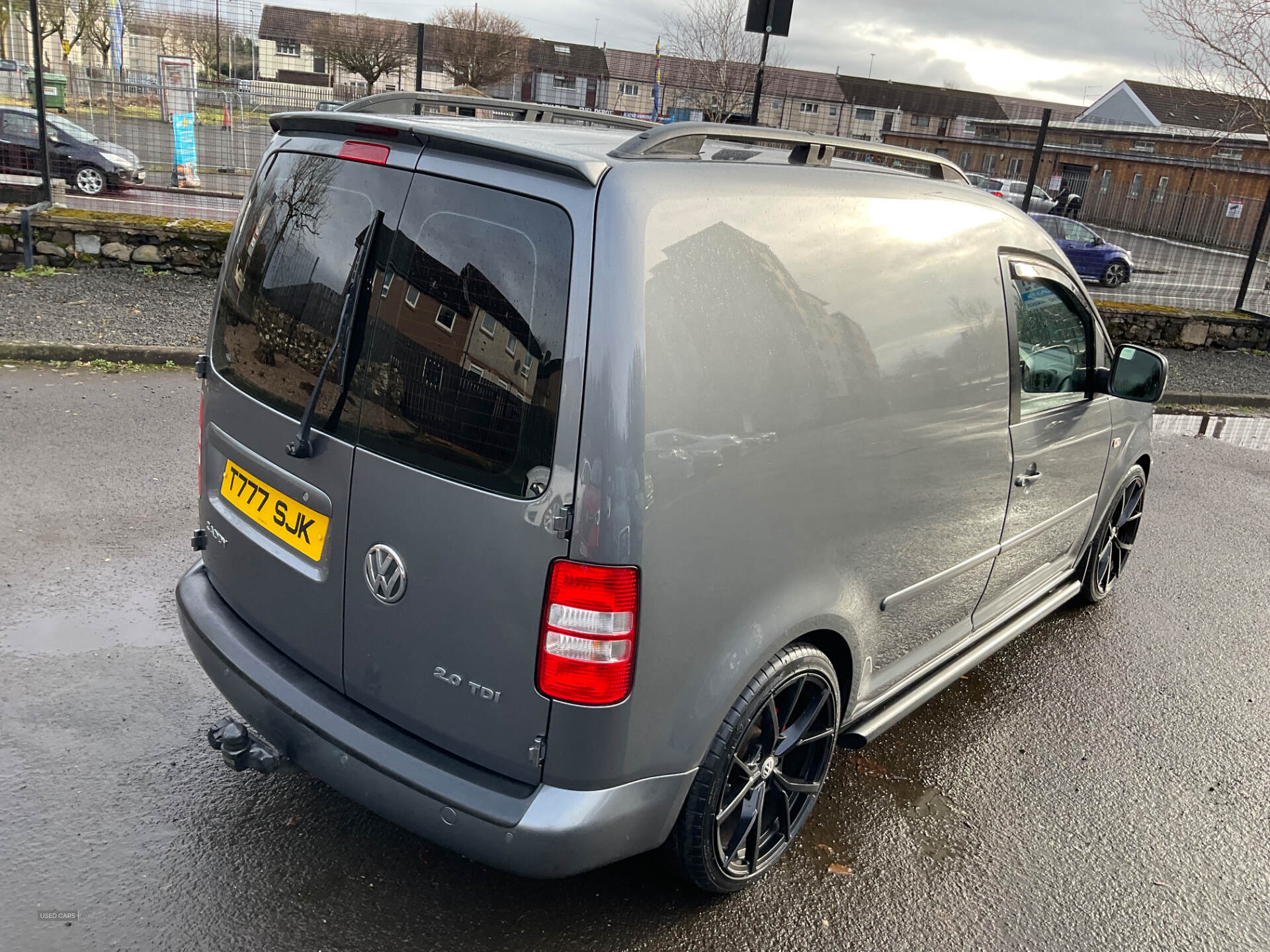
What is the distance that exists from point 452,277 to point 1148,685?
12.0ft

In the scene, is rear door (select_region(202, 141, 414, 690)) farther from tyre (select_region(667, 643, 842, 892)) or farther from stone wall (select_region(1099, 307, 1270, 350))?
stone wall (select_region(1099, 307, 1270, 350))

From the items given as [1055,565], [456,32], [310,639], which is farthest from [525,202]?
[456,32]

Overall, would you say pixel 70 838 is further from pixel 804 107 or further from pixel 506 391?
pixel 804 107

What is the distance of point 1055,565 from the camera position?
4.21 metres

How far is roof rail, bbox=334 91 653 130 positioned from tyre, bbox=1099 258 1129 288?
20.1m

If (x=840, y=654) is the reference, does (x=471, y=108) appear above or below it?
above

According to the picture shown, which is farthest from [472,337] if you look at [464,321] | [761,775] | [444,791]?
[761,775]

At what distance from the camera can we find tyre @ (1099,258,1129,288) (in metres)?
20.8

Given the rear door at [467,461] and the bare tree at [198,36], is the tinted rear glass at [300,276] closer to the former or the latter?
the rear door at [467,461]

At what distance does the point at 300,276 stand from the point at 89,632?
211cm

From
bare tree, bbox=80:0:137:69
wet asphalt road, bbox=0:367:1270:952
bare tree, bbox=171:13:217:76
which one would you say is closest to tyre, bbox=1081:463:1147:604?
wet asphalt road, bbox=0:367:1270:952

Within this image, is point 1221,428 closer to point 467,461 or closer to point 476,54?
point 467,461

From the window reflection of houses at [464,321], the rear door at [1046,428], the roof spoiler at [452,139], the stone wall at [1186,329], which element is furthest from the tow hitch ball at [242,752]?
the stone wall at [1186,329]

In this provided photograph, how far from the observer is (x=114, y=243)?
969 cm
